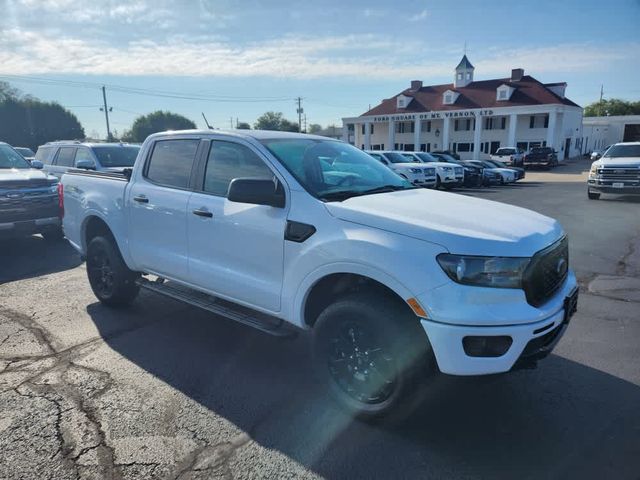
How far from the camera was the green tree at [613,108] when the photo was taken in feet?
273

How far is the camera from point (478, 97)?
46.2 metres

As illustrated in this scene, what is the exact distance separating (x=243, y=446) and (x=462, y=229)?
6.20ft

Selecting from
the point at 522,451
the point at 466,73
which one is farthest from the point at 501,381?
the point at 466,73

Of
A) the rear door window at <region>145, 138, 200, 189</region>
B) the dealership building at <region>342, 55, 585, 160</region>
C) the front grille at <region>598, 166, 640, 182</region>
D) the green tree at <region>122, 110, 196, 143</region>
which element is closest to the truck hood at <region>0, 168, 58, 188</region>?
the rear door window at <region>145, 138, 200, 189</region>

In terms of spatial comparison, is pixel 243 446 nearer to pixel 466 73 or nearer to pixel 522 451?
pixel 522 451

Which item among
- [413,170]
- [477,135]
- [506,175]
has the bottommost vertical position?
[506,175]

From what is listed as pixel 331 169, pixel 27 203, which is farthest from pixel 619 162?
pixel 27 203

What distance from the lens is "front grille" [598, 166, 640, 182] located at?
45.8 feet

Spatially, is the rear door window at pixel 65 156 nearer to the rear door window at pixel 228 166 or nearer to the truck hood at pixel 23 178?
the truck hood at pixel 23 178

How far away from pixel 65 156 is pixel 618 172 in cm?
1612

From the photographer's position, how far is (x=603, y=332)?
453 cm

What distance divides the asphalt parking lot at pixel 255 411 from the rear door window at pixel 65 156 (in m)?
7.51

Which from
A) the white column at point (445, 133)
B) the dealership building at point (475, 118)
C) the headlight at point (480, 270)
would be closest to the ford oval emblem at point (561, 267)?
the headlight at point (480, 270)

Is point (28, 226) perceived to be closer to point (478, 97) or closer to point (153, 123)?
point (478, 97)
